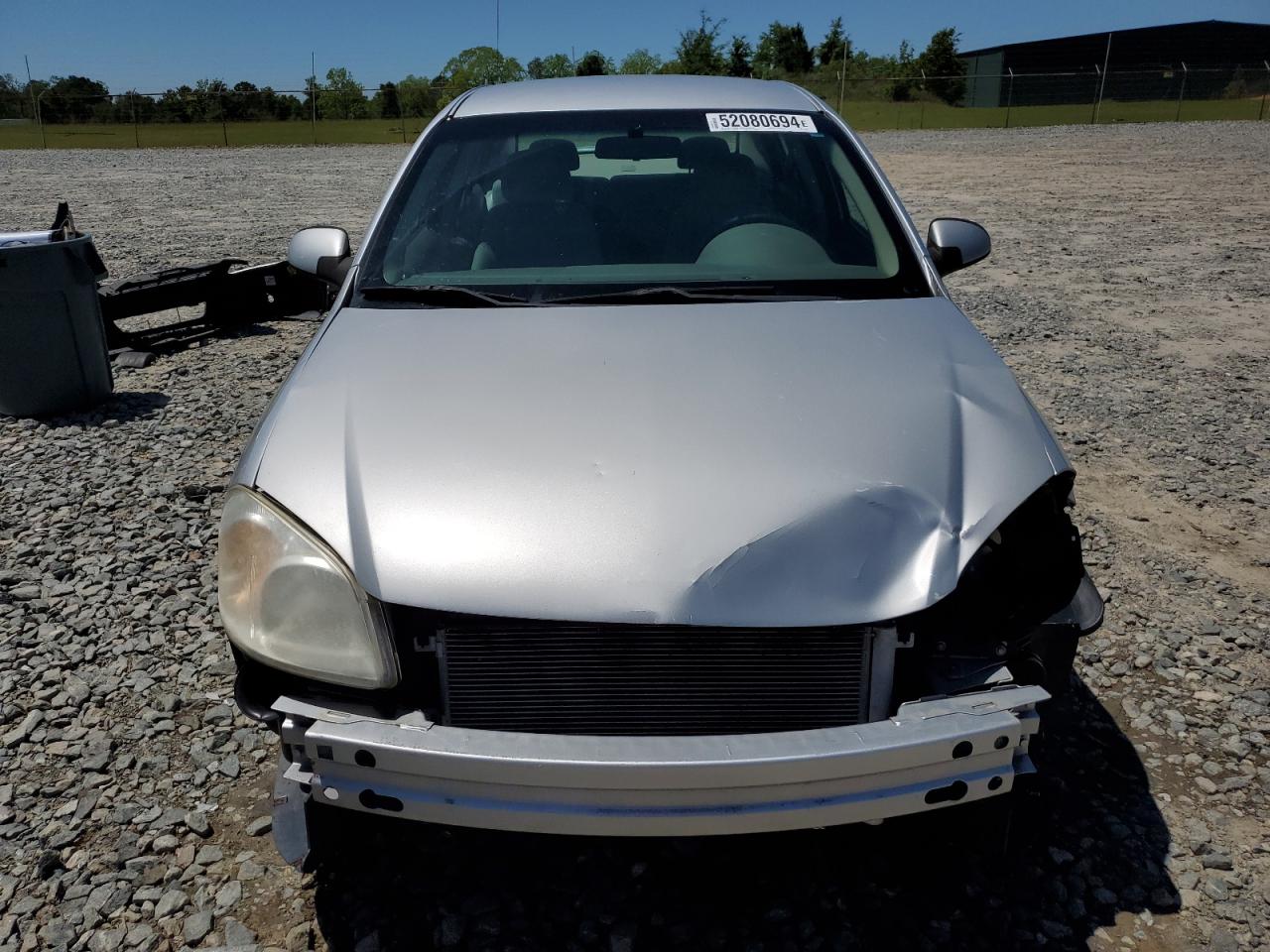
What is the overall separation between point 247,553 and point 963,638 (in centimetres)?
144

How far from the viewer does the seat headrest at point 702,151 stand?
3.22 meters

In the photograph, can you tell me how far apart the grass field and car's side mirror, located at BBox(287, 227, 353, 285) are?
33144mm

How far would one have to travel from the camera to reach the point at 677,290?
2.69 meters

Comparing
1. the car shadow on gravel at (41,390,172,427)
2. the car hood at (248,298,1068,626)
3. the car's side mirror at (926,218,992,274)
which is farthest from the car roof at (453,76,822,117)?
the car shadow on gravel at (41,390,172,427)

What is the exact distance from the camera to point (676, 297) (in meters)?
2.68

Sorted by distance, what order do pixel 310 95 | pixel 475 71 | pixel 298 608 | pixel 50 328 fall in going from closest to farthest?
1. pixel 298 608
2. pixel 50 328
3. pixel 310 95
4. pixel 475 71

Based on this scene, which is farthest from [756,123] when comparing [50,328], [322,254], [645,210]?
[50,328]

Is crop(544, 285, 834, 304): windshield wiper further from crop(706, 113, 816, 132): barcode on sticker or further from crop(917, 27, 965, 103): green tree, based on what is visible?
crop(917, 27, 965, 103): green tree

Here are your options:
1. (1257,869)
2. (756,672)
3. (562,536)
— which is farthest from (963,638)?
(1257,869)

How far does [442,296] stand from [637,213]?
28.1 inches

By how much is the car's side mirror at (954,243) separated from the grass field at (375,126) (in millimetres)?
33955

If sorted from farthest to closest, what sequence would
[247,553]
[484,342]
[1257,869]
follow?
[484,342] < [1257,869] < [247,553]

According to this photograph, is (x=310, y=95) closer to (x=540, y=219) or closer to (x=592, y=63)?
(x=592, y=63)

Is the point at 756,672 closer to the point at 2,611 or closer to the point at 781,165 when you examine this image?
the point at 781,165
